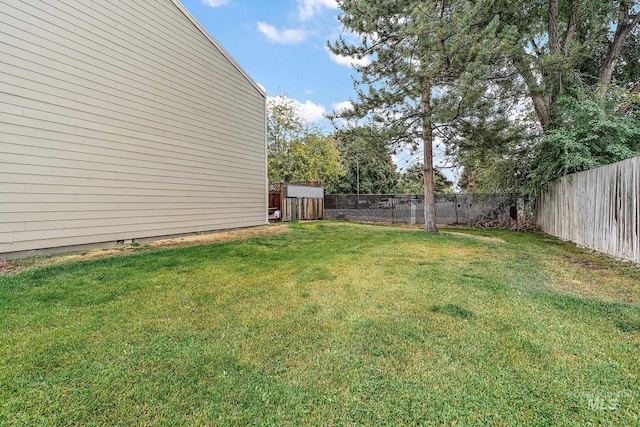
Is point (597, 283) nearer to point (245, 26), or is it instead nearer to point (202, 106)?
point (202, 106)

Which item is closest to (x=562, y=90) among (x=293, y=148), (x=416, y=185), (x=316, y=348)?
(x=316, y=348)

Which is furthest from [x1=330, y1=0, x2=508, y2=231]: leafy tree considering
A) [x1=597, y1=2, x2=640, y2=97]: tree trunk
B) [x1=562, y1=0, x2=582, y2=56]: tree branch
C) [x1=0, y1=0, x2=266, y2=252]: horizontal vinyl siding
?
[x1=0, y1=0, x2=266, y2=252]: horizontal vinyl siding

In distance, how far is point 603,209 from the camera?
5672 millimetres

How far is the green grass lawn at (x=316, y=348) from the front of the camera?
151 cm

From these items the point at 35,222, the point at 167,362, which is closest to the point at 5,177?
the point at 35,222

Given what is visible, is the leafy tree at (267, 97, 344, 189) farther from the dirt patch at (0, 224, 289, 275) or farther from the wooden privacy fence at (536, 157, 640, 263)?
the wooden privacy fence at (536, 157, 640, 263)

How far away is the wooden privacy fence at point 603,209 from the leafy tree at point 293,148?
13478mm

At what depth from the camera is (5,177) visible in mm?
4613

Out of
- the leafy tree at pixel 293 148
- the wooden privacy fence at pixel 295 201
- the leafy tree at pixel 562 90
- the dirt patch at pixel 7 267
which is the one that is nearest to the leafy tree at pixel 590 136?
the leafy tree at pixel 562 90

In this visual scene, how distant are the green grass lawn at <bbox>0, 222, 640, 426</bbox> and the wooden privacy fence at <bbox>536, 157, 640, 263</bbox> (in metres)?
1.33

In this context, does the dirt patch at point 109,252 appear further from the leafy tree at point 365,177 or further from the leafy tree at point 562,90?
the leafy tree at point 365,177

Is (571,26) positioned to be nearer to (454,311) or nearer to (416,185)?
(454,311)

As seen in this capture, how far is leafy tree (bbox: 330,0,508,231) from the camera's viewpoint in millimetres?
6914

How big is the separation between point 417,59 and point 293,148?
1195 centimetres
